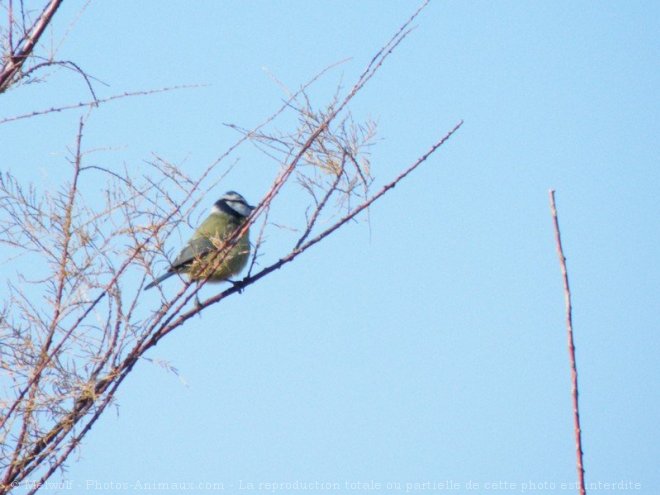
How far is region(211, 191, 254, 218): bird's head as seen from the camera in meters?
6.94

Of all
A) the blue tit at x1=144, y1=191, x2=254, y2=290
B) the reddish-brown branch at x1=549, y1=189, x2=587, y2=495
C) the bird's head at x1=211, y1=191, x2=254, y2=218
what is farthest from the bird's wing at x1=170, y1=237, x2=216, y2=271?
the reddish-brown branch at x1=549, y1=189, x2=587, y2=495

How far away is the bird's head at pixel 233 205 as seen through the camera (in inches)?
273

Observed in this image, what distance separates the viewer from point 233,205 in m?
7.17

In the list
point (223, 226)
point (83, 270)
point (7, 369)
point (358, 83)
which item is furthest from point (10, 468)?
point (223, 226)

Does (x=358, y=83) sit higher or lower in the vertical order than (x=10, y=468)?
higher

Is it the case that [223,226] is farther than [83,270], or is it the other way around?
[223,226]

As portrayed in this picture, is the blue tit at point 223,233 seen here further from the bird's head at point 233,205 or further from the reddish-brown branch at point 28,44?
the reddish-brown branch at point 28,44

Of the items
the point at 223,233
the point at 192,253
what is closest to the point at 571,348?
the point at 192,253

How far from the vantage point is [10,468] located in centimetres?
199

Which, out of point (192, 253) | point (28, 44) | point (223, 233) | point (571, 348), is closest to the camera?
point (571, 348)

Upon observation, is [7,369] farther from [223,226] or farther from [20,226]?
[223,226]

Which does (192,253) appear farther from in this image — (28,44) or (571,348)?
(571,348)

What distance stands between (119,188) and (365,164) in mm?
753

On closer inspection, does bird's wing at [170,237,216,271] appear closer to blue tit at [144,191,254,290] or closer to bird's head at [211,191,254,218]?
blue tit at [144,191,254,290]
